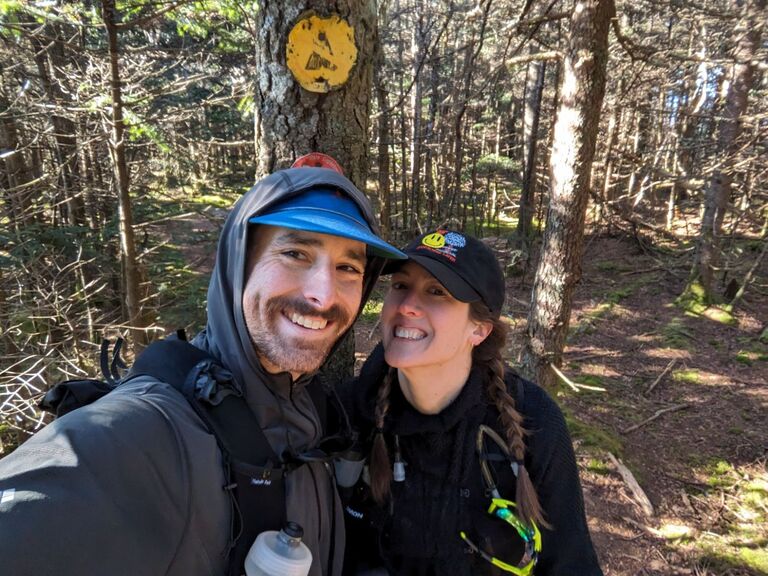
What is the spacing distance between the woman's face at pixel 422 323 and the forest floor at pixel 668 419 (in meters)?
2.89

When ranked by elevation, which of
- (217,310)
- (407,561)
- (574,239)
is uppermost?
(217,310)

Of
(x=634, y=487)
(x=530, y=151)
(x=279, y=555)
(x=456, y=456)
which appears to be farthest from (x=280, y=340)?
(x=530, y=151)

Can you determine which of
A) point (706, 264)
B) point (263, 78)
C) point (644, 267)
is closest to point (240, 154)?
point (644, 267)

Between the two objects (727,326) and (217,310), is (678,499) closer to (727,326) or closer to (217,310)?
(217,310)

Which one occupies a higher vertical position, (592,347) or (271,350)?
(271,350)

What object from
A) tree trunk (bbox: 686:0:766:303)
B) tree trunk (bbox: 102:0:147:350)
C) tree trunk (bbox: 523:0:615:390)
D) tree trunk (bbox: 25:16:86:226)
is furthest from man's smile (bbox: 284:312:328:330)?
tree trunk (bbox: 686:0:766:303)

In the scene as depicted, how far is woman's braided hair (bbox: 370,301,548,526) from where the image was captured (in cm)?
187

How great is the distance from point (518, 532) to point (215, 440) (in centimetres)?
137

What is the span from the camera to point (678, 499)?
5.41 metres

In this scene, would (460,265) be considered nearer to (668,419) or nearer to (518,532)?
(518,532)

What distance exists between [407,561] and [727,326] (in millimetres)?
11889

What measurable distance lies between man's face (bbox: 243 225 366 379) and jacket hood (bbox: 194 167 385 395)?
0.05 metres

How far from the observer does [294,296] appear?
1.60 metres

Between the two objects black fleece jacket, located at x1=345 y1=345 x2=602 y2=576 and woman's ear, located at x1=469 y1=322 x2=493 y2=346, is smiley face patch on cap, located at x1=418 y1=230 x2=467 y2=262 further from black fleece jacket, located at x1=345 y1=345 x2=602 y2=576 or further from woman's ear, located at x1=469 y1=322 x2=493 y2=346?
black fleece jacket, located at x1=345 y1=345 x2=602 y2=576
